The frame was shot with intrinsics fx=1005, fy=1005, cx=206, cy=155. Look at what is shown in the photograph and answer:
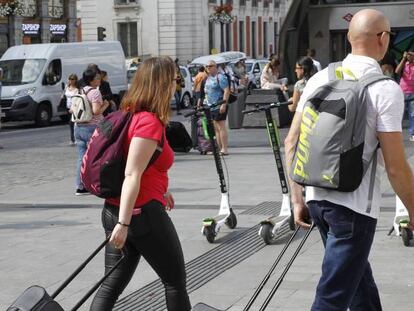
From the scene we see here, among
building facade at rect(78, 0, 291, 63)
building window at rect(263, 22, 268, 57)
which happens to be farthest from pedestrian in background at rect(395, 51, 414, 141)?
building window at rect(263, 22, 268, 57)

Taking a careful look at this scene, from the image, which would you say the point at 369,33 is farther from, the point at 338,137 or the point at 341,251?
the point at 341,251

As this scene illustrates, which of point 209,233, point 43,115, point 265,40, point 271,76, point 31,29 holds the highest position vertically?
point 31,29

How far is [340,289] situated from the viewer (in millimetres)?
4543

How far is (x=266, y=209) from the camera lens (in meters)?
11.0

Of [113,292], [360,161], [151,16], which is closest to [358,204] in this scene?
[360,161]

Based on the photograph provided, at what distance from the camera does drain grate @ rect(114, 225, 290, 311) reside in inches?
272

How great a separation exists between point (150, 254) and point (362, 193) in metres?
1.30

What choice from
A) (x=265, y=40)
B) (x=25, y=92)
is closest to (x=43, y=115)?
(x=25, y=92)

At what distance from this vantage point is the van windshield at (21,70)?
28.8 meters

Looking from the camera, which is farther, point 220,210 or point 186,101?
point 186,101

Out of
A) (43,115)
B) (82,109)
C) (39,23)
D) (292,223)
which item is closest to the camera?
(292,223)

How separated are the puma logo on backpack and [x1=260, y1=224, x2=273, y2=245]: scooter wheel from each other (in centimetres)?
434

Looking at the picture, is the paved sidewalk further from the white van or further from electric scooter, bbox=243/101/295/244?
the white van

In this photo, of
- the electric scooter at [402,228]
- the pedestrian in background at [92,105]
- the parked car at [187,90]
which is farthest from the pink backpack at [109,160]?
the parked car at [187,90]
